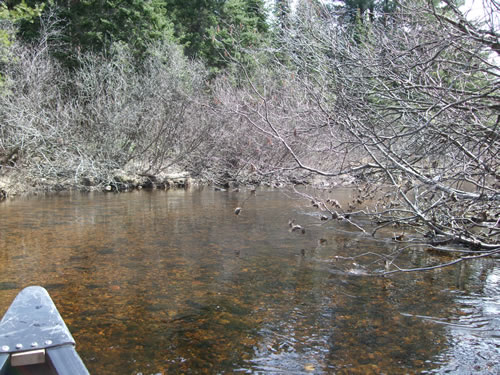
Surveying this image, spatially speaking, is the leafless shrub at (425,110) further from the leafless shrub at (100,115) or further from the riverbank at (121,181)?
the leafless shrub at (100,115)

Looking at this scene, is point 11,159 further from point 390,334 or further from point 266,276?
point 390,334

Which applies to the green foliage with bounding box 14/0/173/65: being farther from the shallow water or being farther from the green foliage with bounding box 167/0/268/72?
the shallow water

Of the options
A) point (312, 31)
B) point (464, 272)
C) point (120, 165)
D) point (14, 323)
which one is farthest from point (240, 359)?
point (120, 165)

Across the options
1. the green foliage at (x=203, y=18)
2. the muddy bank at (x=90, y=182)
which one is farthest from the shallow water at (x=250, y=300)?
the green foliage at (x=203, y=18)

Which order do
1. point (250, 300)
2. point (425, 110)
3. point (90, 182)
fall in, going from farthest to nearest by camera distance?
point (90, 182) < point (250, 300) < point (425, 110)

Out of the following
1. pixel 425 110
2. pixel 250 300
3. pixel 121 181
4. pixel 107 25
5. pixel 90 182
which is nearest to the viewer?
pixel 425 110

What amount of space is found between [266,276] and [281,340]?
7.08ft

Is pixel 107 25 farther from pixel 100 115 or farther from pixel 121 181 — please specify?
pixel 121 181

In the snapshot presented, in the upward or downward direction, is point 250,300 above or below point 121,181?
below

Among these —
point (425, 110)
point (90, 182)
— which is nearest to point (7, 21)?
point (90, 182)

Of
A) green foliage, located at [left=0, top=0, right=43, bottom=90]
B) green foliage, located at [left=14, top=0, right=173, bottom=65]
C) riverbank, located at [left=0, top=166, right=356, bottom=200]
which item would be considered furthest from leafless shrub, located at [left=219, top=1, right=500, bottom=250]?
green foliage, located at [left=14, top=0, right=173, bottom=65]

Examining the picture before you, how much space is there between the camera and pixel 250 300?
591 centimetres

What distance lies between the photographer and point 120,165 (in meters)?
21.0

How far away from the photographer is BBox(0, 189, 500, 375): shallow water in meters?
4.41
